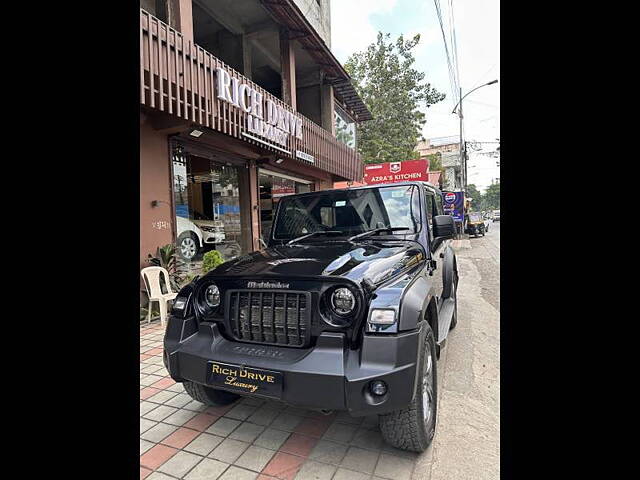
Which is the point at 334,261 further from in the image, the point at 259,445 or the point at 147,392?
the point at 147,392

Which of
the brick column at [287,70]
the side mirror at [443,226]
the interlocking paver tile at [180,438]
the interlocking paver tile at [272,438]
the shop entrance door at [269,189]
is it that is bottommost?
the interlocking paver tile at [180,438]

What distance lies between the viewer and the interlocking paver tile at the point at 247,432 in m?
2.46

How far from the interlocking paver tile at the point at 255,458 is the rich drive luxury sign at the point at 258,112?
559cm

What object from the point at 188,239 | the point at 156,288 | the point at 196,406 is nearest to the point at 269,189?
the point at 188,239

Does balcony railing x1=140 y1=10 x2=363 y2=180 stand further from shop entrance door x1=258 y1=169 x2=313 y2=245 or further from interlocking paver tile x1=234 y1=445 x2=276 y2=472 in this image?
interlocking paver tile x1=234 y1=445 x2=276 y2=472

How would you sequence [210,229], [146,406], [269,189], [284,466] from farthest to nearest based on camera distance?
[269,189] → [210,229] → [146,406] → [284,466]

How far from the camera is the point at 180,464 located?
221 centimetres

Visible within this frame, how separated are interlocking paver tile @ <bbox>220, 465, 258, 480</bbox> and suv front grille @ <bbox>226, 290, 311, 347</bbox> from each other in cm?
75

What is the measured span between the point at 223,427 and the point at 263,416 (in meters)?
0.30

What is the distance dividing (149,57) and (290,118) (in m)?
4.23

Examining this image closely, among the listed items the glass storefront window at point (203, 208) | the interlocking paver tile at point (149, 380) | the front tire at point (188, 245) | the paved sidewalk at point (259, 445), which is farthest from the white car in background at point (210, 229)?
the paved sidewalk at point (259, 445)

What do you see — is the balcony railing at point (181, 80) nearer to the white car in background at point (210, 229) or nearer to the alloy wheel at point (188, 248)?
the white car in background at point (210, 229)

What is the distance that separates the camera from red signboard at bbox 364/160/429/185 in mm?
15469
